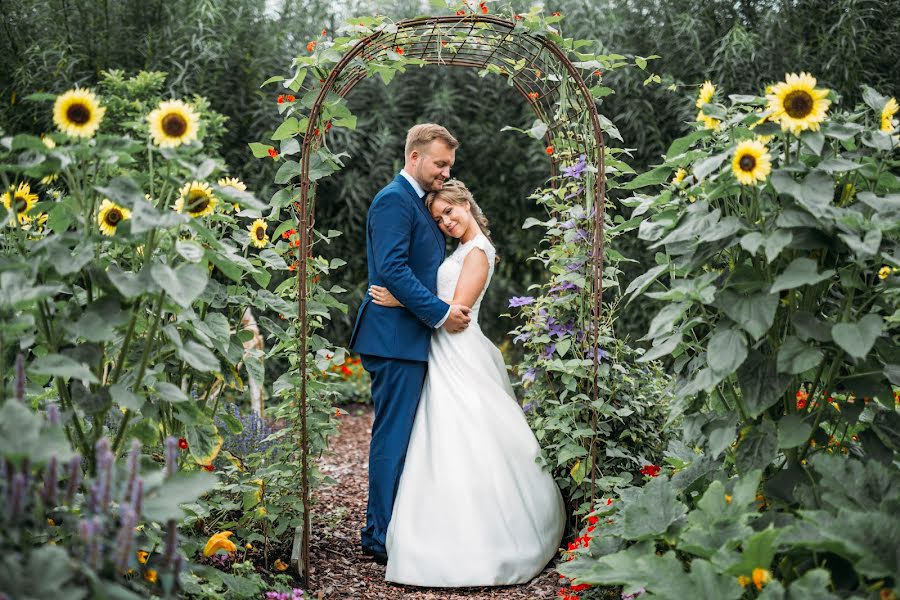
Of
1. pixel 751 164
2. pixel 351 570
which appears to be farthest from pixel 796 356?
pixel 351 570

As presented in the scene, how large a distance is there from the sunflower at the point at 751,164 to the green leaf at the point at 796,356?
37 cm

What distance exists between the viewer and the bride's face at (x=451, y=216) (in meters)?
3.07

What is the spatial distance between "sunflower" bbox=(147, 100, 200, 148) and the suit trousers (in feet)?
4.56

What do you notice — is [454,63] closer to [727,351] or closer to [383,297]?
[383,297]

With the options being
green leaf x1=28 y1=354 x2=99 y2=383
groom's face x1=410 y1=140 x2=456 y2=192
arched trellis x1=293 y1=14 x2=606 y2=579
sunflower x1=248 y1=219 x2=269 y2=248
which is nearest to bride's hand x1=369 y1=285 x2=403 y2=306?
arched trellis x1=293 y1=14 x2=606 y2=579

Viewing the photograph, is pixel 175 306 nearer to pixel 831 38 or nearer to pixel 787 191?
pixel 787 191

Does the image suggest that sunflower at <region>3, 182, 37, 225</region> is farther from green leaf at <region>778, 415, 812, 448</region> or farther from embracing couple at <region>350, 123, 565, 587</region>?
green leaf at <region>778, 415, 812, 448</region>

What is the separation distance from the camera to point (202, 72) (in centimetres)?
518

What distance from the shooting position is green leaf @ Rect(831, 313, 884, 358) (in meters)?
1.68

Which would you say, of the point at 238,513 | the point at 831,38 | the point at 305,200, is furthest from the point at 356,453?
the point at 831,38

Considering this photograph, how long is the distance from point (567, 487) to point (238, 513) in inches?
48.2

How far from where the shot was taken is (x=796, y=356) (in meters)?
1.79

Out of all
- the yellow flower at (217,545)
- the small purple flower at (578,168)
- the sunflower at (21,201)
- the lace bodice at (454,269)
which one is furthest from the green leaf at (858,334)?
the sunflower at (21,201)

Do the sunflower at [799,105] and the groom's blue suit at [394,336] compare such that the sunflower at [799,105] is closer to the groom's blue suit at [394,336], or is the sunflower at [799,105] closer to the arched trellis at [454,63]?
the arched trellis at [454,63]
